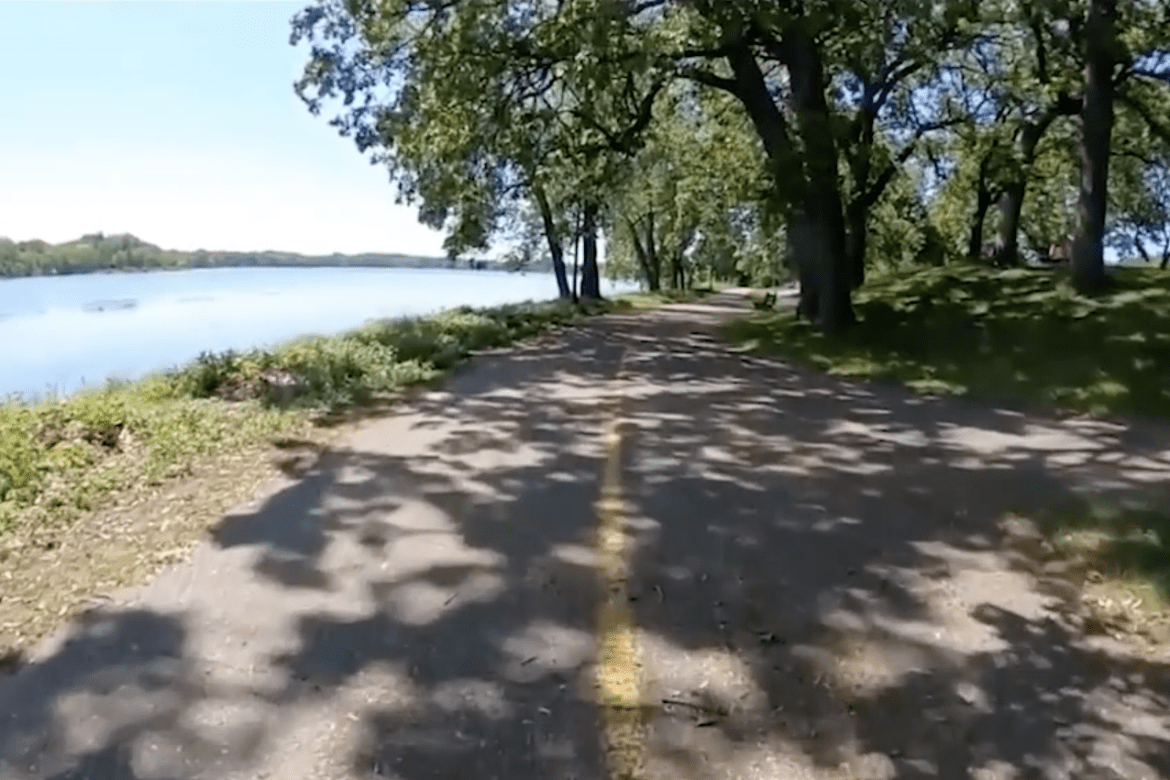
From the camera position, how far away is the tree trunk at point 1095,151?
1563 centimetres

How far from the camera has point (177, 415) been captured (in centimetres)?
873

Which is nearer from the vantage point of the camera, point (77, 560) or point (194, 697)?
point (194, 697)

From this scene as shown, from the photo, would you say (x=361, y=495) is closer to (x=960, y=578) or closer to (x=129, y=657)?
(x=129, y=657)

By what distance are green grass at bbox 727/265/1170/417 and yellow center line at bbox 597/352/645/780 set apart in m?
6.84

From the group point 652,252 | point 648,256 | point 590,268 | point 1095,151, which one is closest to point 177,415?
point 1095,151

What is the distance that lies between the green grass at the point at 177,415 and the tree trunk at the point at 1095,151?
1088 cm

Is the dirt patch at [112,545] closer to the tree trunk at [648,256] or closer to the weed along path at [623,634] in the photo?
the weed along path at [623,634]

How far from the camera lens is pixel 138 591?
488 cm

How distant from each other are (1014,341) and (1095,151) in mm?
4561

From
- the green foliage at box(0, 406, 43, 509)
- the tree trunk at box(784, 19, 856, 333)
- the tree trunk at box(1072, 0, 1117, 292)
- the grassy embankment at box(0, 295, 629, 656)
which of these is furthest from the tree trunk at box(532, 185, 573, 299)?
the green foliage at box(0, 406, 43, 509)

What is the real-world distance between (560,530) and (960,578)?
2.32 meters

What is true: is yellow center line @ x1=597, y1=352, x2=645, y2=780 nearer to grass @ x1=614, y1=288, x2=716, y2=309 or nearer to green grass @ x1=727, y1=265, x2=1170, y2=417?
green grass @ x1=727, y1=265, x2=1170, y2=417

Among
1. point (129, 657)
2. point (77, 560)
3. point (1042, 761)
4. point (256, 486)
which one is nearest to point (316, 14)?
point (256, 486)

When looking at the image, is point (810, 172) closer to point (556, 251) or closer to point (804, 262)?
point (804, 262)
